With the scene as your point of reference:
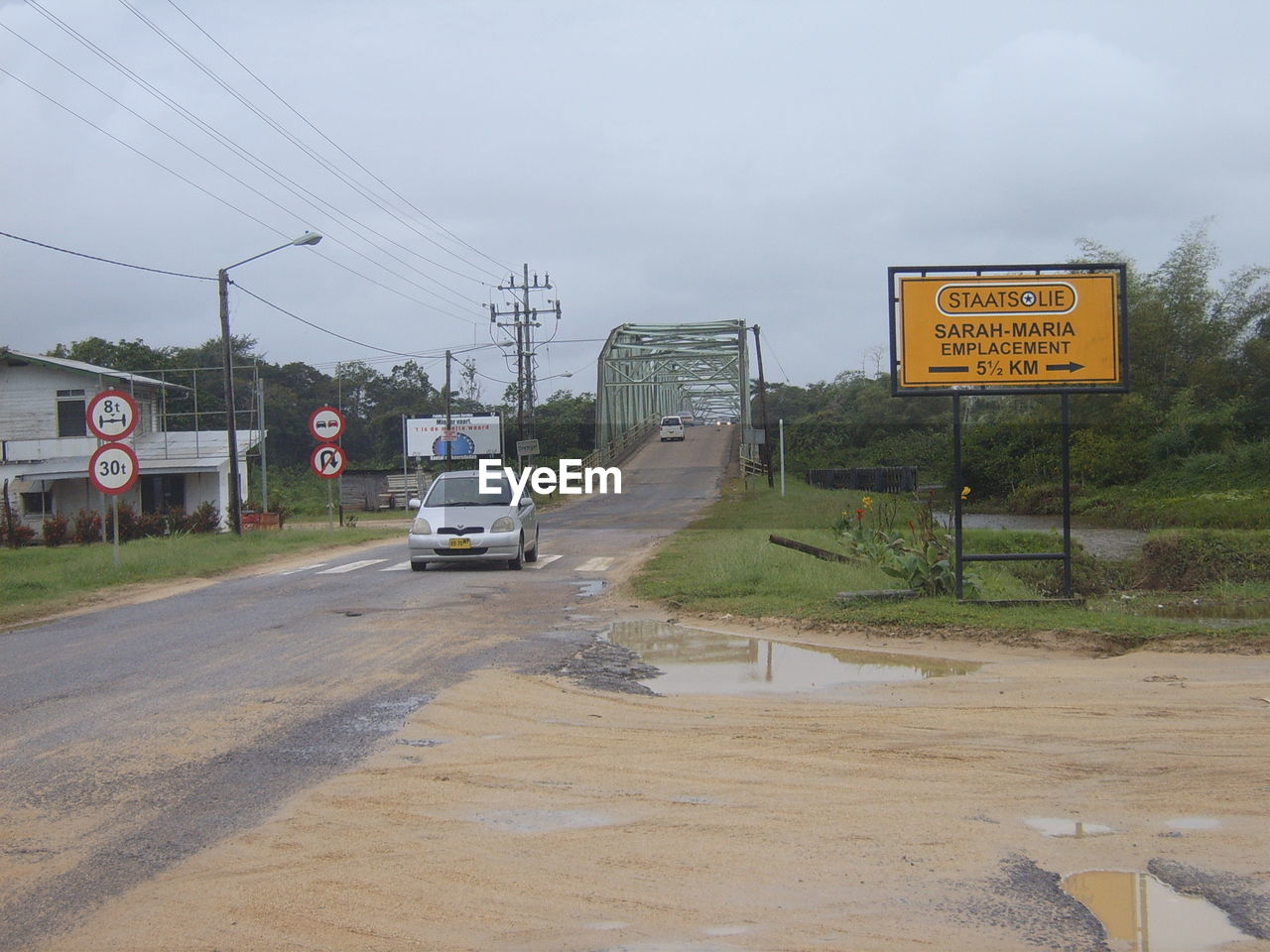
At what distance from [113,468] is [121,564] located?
1598 millimetres

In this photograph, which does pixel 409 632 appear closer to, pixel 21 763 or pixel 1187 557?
pixel 21 763

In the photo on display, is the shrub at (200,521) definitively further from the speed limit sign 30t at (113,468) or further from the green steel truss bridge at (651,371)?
the green steel truss bridge at (651,371)

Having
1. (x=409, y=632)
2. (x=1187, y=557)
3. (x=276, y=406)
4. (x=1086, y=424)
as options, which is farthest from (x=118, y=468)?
(x=276, y=406)

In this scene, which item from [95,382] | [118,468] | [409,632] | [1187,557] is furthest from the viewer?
[95,382]

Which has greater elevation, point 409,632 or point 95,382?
point 95,382

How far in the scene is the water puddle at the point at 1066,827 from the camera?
5.16 meters

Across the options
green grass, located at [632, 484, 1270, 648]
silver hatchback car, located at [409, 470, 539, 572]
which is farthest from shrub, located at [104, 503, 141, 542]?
green grass, located at [632, 484, 1270, 648]

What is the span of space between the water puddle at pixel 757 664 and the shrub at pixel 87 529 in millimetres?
23933

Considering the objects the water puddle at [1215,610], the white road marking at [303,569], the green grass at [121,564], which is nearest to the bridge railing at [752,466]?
the green grass at [121,564]

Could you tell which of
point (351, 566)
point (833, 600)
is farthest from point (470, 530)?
point (833, 600)

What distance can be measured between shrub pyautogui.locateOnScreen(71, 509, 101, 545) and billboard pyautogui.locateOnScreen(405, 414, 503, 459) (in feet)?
95.9

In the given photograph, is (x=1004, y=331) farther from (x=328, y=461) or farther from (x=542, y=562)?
(x=328, y=461)

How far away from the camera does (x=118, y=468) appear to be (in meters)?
18.0

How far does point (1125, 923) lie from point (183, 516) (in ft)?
108
